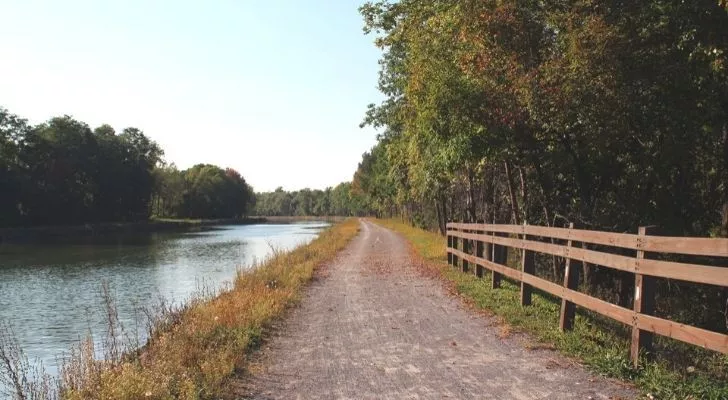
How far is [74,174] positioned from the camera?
8731 centimetres

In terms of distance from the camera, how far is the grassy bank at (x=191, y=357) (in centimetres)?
550

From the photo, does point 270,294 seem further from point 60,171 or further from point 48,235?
point 60,171

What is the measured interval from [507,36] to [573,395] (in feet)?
26.7

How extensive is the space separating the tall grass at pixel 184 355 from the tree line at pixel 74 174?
7067 cm

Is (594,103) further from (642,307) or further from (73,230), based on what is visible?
(73,230)

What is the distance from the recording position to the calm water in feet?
47.3

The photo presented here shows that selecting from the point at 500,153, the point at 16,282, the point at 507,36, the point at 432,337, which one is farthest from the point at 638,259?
the point at 16,282

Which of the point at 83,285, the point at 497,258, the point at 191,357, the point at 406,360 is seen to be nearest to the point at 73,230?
Result: the point at 83,285

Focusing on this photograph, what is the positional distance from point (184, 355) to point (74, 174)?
294ft

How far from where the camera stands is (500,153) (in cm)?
1405

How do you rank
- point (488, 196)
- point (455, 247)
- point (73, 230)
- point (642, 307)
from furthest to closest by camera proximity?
point (73, 230) < point (488, 196) < point (455, 247) < point (642, 307)

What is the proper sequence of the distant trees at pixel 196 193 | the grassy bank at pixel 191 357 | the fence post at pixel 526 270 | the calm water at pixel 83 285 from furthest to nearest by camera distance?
1. the distant trees at pixel 196 193
2. the calm water at pixel 83 285
3. the fence post at pixel 526 270
4. the grassy bank at pixel 191 357

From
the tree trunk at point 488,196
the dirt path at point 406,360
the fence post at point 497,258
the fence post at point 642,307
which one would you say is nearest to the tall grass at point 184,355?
the dirt path at point 406,360

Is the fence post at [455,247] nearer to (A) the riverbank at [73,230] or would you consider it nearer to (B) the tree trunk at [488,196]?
(B) the tree trunk at [488,196]
